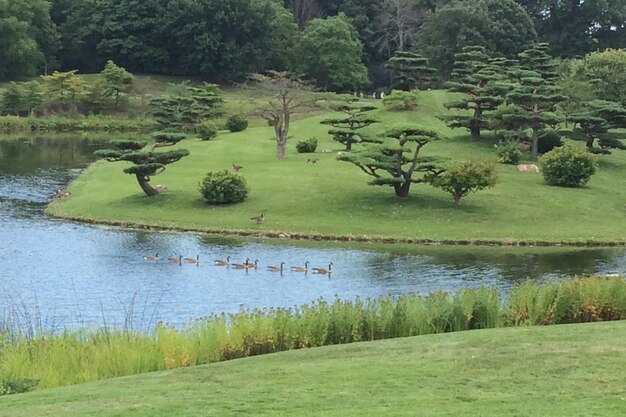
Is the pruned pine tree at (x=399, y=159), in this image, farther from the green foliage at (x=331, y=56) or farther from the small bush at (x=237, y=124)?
the green foliage at (x=331, y=56)

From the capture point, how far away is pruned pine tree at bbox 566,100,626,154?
44906mm

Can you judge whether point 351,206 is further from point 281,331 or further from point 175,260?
point 281,331

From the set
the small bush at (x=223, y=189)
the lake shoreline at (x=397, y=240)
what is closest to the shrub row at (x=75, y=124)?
the small bush at (x=223, y=189)

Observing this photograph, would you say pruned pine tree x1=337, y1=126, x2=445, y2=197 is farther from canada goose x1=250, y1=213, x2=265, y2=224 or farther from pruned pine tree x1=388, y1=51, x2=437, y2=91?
pruned pine tree x1=388, y1=51, x2=437, y2=91

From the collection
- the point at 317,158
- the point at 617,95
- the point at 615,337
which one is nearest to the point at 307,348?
the point at 615,337

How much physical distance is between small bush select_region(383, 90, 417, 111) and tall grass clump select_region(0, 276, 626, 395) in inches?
1695

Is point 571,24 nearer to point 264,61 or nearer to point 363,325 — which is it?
point 264,61

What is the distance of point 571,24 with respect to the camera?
91438mm

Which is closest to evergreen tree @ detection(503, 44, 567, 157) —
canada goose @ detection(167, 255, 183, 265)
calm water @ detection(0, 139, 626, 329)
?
calm water @ detection(0, 139, 626, 329)

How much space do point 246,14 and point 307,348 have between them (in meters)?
84.0

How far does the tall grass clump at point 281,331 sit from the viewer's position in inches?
488

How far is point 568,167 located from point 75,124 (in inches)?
1974

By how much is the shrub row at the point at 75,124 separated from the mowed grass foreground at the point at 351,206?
104ft

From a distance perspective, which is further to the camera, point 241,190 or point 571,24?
point 571,24
